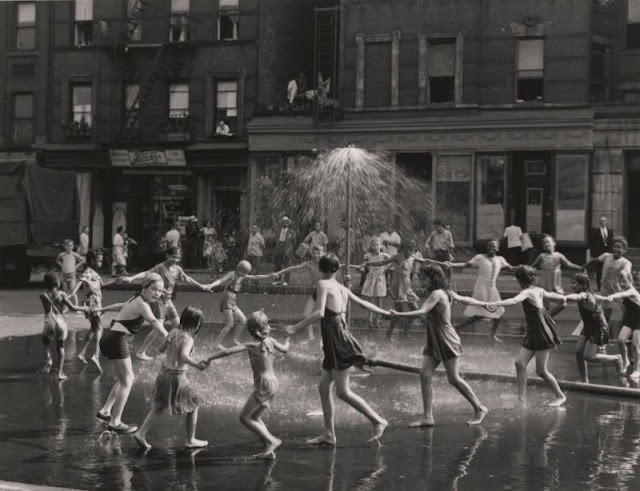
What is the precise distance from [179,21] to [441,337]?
3108cm

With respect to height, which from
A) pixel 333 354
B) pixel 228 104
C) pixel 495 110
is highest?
pixel 228 104

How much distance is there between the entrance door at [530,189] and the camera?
31.2 metres

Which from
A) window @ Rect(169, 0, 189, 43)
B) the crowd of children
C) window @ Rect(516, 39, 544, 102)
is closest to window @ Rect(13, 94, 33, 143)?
window @ Rect(169, 0, 189, 43)

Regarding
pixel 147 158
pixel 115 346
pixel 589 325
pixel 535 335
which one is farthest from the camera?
pixel 147 158

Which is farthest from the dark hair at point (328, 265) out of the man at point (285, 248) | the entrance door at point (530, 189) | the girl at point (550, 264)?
the entrance door at point (530, 189)

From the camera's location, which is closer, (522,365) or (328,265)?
(328,265)

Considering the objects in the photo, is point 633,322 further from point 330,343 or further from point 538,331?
point 330,343

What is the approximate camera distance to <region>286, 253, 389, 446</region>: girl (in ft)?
26.8

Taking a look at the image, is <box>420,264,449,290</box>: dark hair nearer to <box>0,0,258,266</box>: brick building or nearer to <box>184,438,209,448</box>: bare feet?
<box>184,438,209,448</box>: bare feet

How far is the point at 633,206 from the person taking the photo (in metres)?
30.7

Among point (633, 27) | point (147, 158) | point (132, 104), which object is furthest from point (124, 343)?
point (132, 104)

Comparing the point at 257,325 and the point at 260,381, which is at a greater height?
the point at 257,325

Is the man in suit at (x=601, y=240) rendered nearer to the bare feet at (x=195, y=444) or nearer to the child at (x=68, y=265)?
the child at (x=68, y=265)

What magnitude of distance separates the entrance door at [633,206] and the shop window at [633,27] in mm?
4780
